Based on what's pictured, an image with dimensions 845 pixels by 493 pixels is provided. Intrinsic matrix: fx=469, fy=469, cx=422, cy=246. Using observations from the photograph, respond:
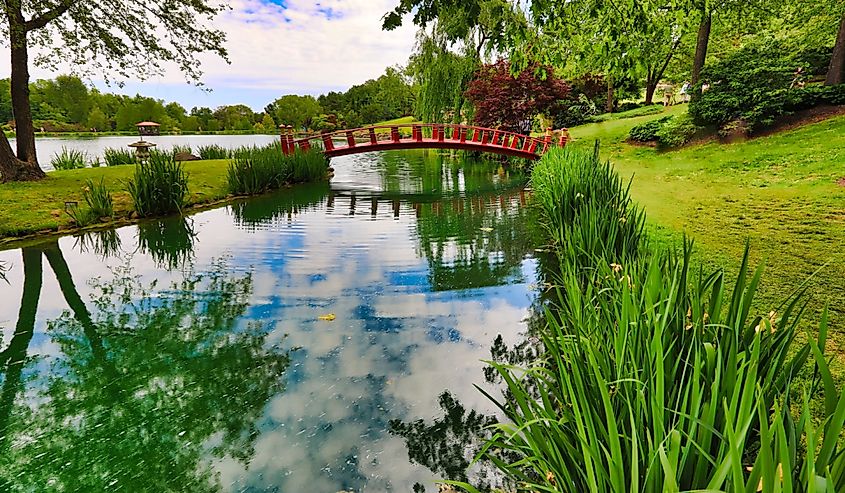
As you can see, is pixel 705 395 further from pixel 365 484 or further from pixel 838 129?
pixel 838 129

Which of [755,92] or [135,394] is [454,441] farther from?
[755,92]

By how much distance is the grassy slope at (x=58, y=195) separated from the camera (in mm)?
6301

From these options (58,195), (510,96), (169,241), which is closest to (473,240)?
(169,241)

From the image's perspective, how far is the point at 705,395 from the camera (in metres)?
1.23

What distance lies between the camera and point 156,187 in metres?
7.32

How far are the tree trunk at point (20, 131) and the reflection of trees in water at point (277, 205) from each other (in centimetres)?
371

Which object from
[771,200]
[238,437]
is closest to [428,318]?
[238,437]

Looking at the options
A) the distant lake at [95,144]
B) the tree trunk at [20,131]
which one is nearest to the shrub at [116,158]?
the distant lake at [95,144]

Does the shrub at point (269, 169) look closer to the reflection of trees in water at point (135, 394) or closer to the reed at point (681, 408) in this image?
the reflection of trees in water at point (135, 394)

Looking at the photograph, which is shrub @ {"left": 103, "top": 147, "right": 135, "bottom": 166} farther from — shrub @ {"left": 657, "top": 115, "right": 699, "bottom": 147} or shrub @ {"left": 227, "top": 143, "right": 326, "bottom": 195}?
shrub @ {"left": 657, "top": 115, "right": 699, "bottom": 147}

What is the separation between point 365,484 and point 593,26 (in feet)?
13.7

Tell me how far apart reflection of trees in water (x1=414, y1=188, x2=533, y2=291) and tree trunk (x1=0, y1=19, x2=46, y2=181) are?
7136 millimetres

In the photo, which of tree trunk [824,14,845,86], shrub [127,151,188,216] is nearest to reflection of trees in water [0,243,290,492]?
shrub [127,151,188,216]

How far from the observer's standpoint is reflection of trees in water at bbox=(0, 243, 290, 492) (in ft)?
6.68
